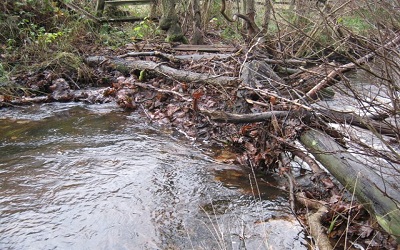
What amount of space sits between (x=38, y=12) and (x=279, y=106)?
751 centimetres

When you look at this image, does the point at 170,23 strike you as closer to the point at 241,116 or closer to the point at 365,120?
the point at 241,116

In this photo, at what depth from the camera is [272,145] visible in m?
4.09

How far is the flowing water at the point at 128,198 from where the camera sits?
295 cm

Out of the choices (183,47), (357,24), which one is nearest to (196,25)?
(183,47)

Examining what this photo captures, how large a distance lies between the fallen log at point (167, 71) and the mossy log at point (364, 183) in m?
1.95

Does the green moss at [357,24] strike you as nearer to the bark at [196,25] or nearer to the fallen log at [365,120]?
the fallen log at [365,120]

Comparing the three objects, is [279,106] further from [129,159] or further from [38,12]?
[38,12]

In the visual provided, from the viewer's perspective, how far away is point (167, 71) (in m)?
6.98

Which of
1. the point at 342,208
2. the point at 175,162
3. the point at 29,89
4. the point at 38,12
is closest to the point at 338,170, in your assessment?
the point at 342,208

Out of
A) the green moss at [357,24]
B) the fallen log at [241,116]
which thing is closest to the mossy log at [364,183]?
the fallen log at [241,116]

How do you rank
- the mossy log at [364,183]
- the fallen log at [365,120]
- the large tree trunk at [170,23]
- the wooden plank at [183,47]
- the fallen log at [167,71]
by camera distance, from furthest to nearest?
the large tree trunk at [170,23] → the wooden plank at [183,47] → the fallen log at [167,71] → the fallen log at [365,120] → the mossy log at [364,183]

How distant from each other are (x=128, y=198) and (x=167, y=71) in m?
3.86

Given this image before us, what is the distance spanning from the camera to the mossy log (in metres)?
2.66

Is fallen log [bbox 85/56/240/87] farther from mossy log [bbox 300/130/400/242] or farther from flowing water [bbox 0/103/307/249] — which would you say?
mossy log [bbox 300/130/400/242]
